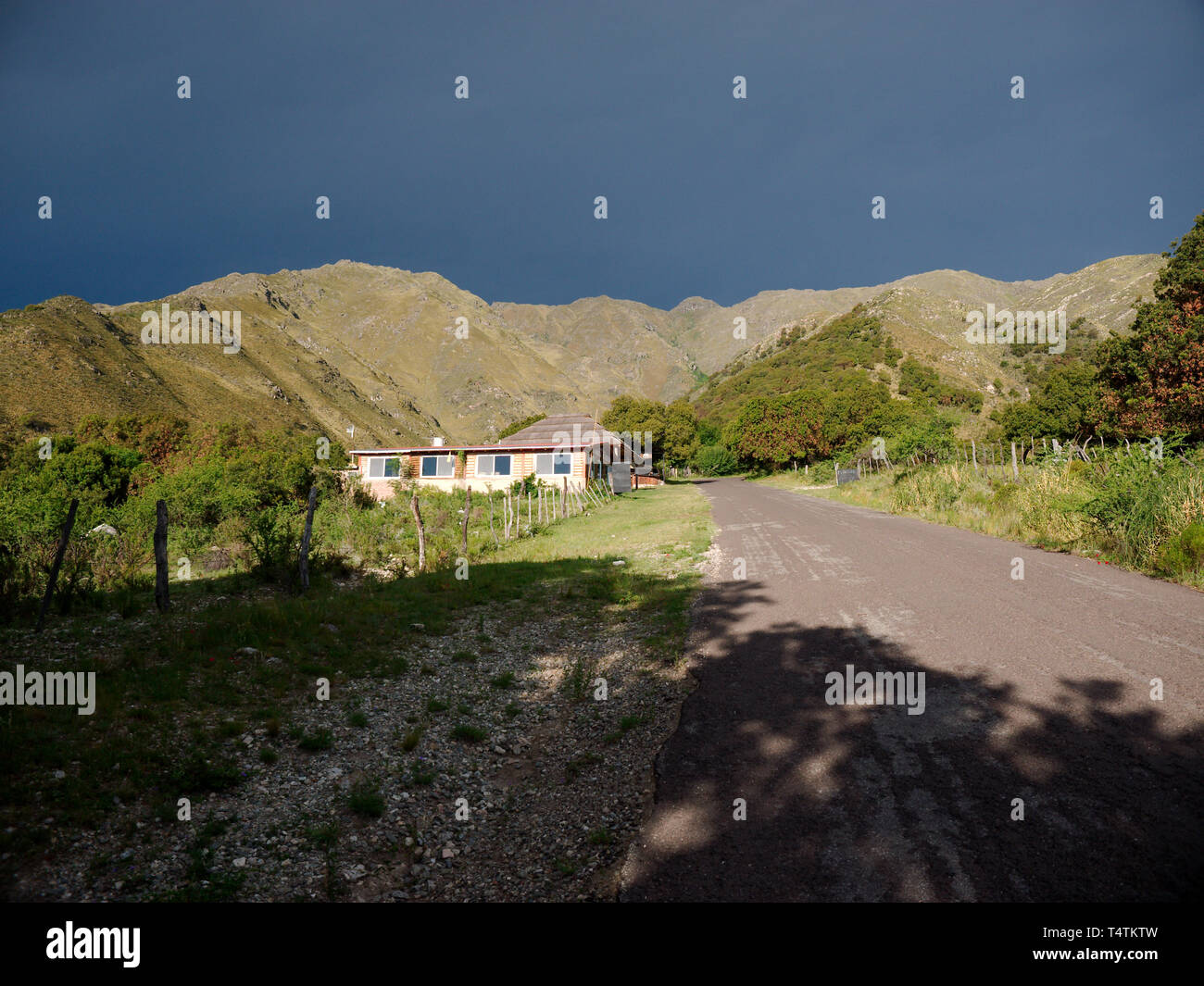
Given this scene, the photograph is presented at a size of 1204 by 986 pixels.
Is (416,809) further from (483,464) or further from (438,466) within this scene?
(438,466)

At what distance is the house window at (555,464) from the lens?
37312 millimetres

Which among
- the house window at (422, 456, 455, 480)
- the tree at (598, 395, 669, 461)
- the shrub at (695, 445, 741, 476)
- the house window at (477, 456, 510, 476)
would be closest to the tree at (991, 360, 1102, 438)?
Result: the shrub at (695, 445, 741, 476)

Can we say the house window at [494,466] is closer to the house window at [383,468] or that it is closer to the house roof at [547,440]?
the house roof at [547,440]

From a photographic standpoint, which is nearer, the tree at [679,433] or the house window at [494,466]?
the house window at [494,466]

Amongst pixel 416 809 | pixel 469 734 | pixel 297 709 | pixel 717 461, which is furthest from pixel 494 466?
pixel 717 461

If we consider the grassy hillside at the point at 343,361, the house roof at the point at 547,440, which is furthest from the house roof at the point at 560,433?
the grassy hillside at the point at 343,361

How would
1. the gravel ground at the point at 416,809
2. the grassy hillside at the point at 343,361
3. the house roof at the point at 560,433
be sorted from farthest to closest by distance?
the grassy hillside at the point at 343,361 → the house roof at the point at 560,433 → the gravel ground at the point at 416,809

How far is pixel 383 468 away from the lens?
3969 centimetres

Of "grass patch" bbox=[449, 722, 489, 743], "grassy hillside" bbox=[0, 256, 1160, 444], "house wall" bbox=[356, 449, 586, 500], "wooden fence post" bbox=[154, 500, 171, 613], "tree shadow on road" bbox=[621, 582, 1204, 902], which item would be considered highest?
"grassy hillside" bbox=[0, 256, 1160, 444]

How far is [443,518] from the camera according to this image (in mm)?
22016

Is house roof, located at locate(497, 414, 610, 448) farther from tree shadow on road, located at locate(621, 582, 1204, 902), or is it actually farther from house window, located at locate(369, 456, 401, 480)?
tree shadow on road, located at locate(621, 582, 1204, 902)

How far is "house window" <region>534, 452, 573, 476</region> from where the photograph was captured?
122 feet

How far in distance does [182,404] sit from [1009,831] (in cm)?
7885

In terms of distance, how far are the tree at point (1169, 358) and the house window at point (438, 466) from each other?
36.5 metres
